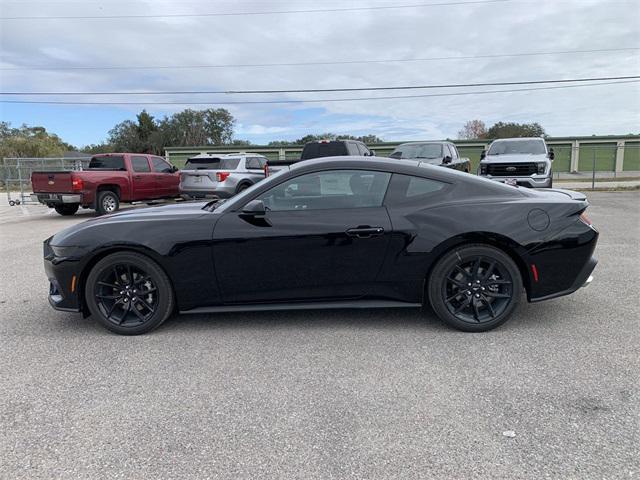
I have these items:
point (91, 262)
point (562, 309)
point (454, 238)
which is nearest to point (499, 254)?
point (454, 238)

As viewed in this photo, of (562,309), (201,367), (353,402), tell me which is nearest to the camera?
(353,402)

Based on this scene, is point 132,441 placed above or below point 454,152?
below

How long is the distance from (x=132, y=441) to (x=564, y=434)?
93.5 inches

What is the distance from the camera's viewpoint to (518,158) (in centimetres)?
1373

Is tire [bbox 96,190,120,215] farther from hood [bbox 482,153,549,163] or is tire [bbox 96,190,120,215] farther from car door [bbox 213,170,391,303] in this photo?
hood [bbox 482,153,549,163]

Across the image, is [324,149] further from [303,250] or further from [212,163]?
[303,250]

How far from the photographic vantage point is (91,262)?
4.14m

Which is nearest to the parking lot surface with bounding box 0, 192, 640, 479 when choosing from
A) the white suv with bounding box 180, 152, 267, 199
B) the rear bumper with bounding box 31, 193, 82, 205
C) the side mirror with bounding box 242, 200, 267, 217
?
the side mirror with bounding box 242, 200, 267, 217

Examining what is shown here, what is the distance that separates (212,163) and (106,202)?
10.4ft

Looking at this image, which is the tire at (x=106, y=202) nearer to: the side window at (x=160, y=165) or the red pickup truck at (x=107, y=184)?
the red pickup truck at (x=107, y=184)

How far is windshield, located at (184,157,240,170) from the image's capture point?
1367 centimetres

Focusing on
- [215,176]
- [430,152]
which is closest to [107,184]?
[215,176]

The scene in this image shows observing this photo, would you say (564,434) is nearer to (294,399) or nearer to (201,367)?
(294,399)

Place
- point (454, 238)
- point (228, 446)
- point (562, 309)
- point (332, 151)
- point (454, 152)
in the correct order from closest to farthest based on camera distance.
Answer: point (228, 446) → point (454, 238) → point (562, 309) → point (332, 151) → point (454, 152)
